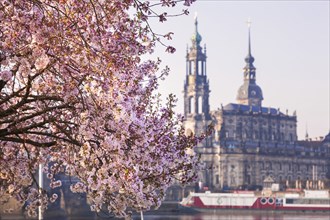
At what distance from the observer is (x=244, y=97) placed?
165375 millimetres

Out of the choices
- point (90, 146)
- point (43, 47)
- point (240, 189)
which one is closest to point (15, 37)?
point (43, 47)

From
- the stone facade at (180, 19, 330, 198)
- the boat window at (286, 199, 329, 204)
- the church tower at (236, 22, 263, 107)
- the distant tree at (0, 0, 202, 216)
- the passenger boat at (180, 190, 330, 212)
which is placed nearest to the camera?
the distant tree at (0, 0, 202, 216)

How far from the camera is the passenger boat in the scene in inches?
4919

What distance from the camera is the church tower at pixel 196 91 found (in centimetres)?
15225

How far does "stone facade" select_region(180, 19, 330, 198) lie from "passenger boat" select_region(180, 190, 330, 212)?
15.9 meters

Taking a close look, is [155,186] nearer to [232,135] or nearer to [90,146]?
[90,146]

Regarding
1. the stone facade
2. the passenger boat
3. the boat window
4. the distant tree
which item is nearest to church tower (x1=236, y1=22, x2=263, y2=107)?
the stone facade

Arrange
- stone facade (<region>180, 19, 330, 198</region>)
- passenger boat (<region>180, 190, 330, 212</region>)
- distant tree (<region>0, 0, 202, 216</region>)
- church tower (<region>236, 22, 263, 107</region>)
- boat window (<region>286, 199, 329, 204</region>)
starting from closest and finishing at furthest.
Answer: distant tree (<region>0, 0, 202, 216</region>)
passenger boat (<region>180, 190, 330, 212</region>)
boat window (<region>286, 199, 329, 204</region>)
stone facade (<region>180, 19, 330, 198</region>)
church tower (<region>236, 22, 263, 107</region>)

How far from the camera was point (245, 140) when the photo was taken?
154 metres

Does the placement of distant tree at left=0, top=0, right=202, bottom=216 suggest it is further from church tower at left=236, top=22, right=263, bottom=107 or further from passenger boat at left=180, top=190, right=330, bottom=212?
church tower at left=236, top=22, right=263, bottom=107

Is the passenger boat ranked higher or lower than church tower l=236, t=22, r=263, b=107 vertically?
lower

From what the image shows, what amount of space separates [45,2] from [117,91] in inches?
65.0

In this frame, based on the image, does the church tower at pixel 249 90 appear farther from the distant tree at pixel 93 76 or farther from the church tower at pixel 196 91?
the distant tree at pixel 93 76

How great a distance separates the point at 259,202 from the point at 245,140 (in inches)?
1124
